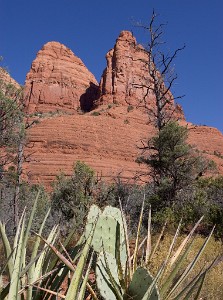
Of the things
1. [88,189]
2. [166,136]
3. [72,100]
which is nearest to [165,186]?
[166,136]

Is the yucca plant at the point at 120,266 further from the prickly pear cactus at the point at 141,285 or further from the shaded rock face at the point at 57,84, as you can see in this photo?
the shaded rock face at the point at 57,84

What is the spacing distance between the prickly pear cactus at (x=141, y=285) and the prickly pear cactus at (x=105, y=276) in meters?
0.16

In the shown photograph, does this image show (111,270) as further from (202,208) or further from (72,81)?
(72,81)

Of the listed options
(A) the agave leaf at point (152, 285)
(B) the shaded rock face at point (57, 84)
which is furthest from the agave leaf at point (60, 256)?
(B) the shaded rock face at point (57, 84)

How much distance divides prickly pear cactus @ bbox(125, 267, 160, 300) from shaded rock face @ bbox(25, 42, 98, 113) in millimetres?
76862

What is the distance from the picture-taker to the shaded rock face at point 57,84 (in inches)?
3127

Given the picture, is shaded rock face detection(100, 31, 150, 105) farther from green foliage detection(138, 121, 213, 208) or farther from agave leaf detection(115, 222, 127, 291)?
agave leaf detection(115, 222, 127, 291)

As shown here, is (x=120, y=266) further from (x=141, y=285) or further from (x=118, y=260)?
(x=141, y=285)

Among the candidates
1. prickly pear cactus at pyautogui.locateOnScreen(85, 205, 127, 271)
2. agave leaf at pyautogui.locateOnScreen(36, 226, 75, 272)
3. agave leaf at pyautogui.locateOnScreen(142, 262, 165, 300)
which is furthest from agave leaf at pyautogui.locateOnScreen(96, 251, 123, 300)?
agave leaf at pyautogui.locateOnScreen(142, 262, 165, 300)

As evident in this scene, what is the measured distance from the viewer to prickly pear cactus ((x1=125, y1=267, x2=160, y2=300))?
194cm

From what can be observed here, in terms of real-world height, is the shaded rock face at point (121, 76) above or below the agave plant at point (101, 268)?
above

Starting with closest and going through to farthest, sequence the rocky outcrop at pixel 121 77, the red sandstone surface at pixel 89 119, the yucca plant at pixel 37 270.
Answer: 1. the yucca plant at pixel 37 270
2. the red sandstone surface at pixel 89 119
3. the rocky outcrop at pixel 121 77

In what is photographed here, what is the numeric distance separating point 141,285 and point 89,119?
5752cm

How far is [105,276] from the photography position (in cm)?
231
